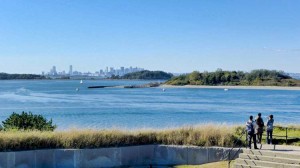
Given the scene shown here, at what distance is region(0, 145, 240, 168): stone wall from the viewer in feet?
62.8

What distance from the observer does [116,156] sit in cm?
2039

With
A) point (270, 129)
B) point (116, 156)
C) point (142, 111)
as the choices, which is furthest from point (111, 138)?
point (142, 111)

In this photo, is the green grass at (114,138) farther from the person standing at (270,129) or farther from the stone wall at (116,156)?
the person standing at (270,129)

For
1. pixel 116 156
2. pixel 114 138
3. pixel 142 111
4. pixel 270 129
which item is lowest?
pixel 142 111

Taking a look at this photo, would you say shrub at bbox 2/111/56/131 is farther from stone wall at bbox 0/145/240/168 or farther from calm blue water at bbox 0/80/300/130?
stone wall at bbox 0/145/240/168

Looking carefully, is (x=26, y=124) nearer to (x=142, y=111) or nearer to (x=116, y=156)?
(x=116, y=156)

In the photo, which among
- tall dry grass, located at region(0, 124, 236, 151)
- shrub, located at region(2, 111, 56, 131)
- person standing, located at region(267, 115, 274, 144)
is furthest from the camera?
shrub, located at region(2, 111, 56, 131)

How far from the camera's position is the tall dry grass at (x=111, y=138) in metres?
19.8

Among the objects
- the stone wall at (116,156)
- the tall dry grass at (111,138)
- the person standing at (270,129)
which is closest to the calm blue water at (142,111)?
the tall dry grass at (111,138)

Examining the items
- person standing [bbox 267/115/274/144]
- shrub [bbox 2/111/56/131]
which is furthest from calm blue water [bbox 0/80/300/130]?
person standing [bbox 267/115/274/144]

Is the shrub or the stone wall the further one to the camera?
the shrub

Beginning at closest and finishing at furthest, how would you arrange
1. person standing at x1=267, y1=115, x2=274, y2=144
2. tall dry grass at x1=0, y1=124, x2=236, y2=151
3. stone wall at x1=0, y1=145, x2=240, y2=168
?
stone wall at x1=0, y1=145, x2=240, y2=168
tall dry grass at x1=0, y1=124, x2=236, y2=151
person standing at x1=267, y1=115, x2=274, y2=144

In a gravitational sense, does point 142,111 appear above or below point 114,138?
below

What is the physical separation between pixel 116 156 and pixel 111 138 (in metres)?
0.99
